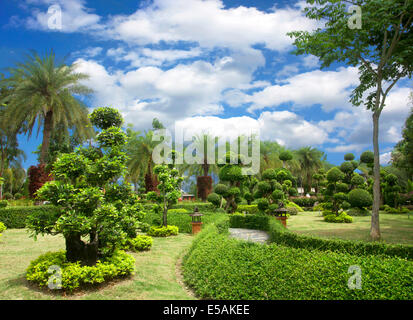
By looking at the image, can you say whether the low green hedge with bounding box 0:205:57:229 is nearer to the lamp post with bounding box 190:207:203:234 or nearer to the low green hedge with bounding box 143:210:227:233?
the low green hedge with bounding box 143:210:227:233

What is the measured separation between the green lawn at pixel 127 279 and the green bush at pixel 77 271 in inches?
7.6

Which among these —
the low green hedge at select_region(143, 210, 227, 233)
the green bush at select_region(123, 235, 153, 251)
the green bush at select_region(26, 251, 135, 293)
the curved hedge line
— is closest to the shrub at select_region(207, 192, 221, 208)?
the low green hedge at select_region(143, 210, 227, 233)

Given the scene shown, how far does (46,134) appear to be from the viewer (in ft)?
73.7

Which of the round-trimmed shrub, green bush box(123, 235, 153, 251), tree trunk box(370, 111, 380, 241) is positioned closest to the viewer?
green bush box(123, 235, 153, 251)

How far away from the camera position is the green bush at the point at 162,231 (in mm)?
13516

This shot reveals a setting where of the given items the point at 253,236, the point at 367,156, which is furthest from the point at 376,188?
the point at 367,156

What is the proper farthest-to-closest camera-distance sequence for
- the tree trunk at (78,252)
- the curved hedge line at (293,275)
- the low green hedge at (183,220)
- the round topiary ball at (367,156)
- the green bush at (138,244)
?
the round topiary ball at (367,156)
the low green hedge at (183,220)
the green bush at (138,244)
the tree trunk at (78,252)
the curved hedge line at (293,275)

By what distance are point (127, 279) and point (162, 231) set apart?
684 centimetres

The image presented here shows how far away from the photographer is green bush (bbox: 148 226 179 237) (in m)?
13.5

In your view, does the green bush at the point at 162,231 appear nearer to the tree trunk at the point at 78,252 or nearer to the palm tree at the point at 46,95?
the tree trunk at the point at 78,252

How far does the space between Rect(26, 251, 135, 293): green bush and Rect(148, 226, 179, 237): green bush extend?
21.1 ft

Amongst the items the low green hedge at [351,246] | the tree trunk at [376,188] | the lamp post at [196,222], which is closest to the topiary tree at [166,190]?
the lamp post at [196,222]
